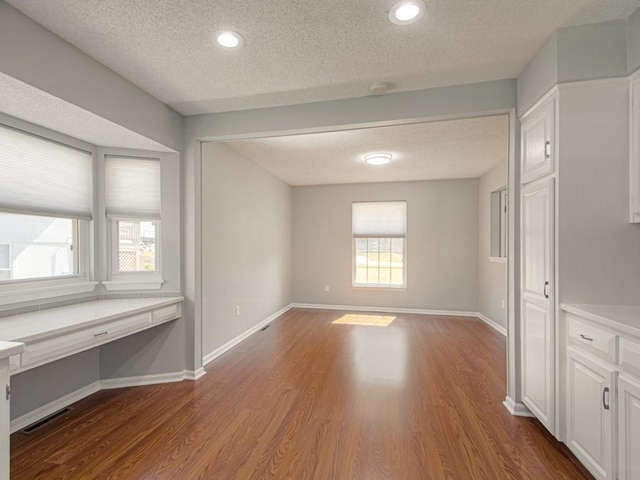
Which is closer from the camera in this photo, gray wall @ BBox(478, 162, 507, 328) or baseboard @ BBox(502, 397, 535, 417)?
baseboard @ BBox(502, 397, 535, 417)

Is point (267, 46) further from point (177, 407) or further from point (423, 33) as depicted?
point (177, 407)

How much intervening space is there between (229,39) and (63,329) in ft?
6.99

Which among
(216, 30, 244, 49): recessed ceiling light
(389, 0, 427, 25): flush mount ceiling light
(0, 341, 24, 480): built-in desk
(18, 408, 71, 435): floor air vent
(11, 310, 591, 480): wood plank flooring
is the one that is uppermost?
(216, 30, 244, 49): recessed ceiling light

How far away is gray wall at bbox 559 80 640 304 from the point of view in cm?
184

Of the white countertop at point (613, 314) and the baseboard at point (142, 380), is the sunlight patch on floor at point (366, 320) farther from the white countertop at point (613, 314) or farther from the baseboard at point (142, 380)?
the white countertop at point (613, 314)

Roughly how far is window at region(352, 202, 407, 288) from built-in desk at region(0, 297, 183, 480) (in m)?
4.05

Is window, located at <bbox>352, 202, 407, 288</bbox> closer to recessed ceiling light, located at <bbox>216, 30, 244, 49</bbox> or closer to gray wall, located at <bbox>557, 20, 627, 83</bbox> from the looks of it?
gray wall, located at <bbox>557, 20, 627, 83</bbox>

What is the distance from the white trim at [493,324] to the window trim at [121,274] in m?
4.69

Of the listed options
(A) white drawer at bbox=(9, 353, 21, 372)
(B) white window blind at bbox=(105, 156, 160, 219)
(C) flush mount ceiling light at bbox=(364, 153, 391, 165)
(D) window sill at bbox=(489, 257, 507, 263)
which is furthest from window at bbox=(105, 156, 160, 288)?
(D) window sill at bbox=(489, 257, 507, 263)

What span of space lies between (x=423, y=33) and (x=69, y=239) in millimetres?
3286

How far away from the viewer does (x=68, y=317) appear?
2188 mm

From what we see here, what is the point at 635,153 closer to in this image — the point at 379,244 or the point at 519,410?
the point at 519,410

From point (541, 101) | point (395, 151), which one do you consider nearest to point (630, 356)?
point (541, 101)

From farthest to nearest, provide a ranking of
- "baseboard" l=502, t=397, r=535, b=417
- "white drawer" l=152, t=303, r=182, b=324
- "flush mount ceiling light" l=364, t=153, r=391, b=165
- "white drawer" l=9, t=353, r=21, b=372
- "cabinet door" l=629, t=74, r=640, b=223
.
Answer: "flush mount ceiling light" l=364, t=153, r=391, b=165 < "white drawer" l=152, t=303, r=182, b=324 < "baseboard" l=502, t=397, r=535, b=417 < "cabinet door" l=629, t=74, r=640, b=223 < "white drawer" l=9, t=353, r=21, b=372
